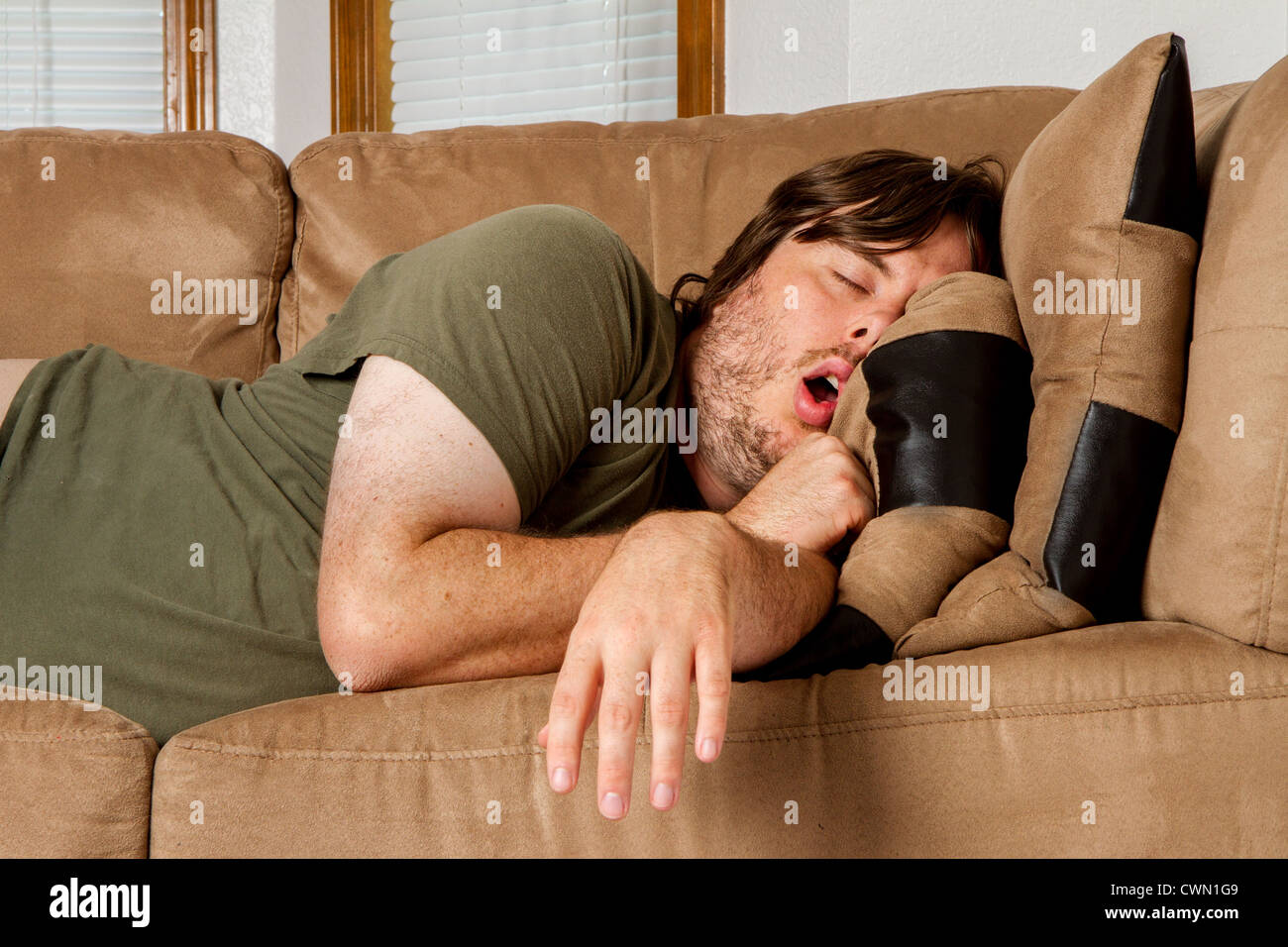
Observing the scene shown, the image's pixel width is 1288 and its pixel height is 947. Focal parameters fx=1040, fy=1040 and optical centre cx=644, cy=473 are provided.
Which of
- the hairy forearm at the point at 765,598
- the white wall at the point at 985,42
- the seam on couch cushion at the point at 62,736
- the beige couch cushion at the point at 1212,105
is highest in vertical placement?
the white wall at the point at 985,42

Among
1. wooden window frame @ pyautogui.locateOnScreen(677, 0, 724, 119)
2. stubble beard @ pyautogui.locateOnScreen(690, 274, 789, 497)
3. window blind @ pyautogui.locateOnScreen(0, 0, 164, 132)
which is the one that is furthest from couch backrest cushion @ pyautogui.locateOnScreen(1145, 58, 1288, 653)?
window blind @ pyautogui.locateOnScreen(0, 0, 164, 132)

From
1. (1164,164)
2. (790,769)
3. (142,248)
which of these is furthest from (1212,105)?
(142,248)

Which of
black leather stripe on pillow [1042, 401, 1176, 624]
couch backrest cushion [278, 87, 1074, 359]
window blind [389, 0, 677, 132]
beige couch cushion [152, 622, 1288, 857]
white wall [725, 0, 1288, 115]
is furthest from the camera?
window blind [389, 0, 677, 132]

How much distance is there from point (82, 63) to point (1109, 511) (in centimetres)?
309

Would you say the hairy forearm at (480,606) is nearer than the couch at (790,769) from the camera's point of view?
No

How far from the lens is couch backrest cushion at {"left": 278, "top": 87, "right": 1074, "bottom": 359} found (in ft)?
4.89

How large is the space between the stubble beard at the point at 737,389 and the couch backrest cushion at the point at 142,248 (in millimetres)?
740

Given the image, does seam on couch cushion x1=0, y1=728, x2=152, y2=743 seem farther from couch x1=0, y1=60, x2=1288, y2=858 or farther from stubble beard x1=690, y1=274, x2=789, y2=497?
stubble beard x1=690, y1=274, x2=789, y2=497

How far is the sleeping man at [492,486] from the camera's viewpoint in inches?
28.0

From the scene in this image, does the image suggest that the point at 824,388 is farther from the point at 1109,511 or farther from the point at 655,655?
the point at 655,655

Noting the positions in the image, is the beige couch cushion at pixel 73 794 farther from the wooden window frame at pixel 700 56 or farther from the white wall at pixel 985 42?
the wooden window frame at pixel 700 56

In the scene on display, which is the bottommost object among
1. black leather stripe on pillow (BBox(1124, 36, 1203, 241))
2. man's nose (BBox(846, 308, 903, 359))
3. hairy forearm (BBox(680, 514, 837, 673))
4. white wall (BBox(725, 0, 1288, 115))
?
hairy forearm (BBox(680, 514, 837, 673))

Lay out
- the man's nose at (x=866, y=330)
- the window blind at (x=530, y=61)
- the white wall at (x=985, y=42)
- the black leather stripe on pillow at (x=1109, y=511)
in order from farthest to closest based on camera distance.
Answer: the window blind at (x=530, y=61) → the white wall at (x=985, y=42) → the man's nose at (x=866, y=330) → the black leather stripe on pillow at (x=1109, y=511)

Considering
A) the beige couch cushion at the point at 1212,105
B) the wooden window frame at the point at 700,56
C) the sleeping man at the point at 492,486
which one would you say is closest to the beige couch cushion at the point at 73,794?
the sleeping man at the point at 492,486
